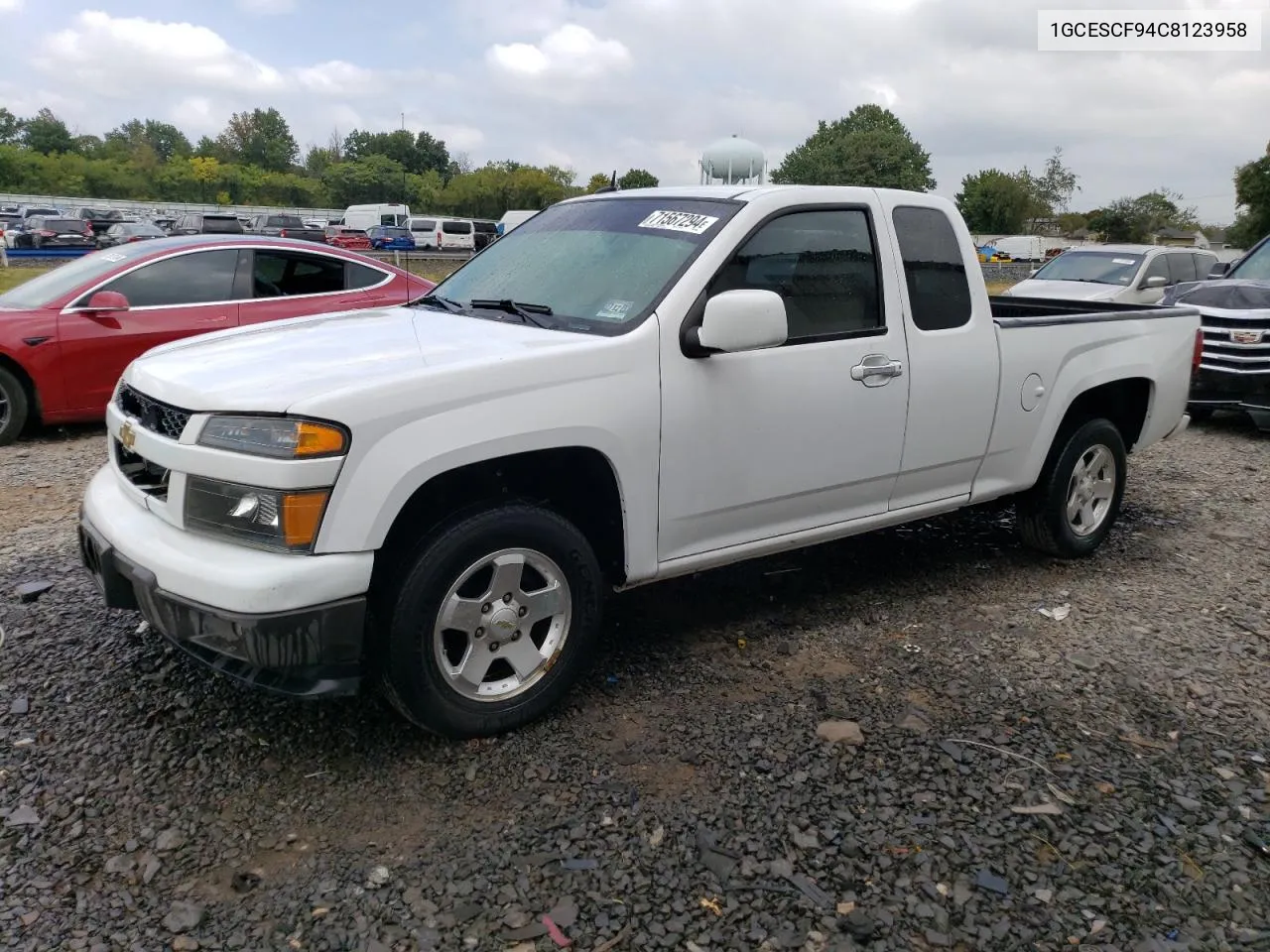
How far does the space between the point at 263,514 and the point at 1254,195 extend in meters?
64.2

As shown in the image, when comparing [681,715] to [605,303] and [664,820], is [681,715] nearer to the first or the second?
[664,820]

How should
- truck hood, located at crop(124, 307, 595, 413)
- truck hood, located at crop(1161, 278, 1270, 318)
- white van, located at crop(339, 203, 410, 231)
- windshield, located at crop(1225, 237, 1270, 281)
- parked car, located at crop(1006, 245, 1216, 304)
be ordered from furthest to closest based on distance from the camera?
white van, located at crop(339, 203, 410, 231) → parked car, located at crop(1006, 245, 1216, 304) → windshield, located at crop(1225, 237, 1270, 281) → truck hood, located at crop(1161, 278, 1270, 318) → truck hood, located at crop(124, 307, 595, 413)

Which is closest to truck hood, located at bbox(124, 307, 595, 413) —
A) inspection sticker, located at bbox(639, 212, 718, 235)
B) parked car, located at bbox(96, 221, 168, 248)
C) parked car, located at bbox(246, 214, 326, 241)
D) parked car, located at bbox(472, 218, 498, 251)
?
inspection sticker, located at bbox(639, 212, 718, 235)

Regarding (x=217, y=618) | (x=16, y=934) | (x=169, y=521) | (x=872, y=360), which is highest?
(x=872, y=360)

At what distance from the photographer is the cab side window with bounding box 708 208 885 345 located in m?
3.88

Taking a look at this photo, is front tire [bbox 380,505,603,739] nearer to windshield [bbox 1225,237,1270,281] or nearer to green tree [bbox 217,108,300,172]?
windshield [bbox 1225,237,1270,281]

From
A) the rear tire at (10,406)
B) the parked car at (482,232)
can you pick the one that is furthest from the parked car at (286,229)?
the rear tire at (10,406)

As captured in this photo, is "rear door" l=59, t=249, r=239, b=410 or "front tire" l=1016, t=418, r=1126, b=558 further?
"rear door" l=59, t=249, r=239, b=410

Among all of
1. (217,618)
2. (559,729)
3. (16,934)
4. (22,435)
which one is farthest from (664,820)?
(22,435)

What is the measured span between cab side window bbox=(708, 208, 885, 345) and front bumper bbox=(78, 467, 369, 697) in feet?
5.91

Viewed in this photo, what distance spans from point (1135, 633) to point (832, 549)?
1.57 m

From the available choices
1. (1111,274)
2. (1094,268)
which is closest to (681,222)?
(1111,274)

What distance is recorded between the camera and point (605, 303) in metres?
3.74

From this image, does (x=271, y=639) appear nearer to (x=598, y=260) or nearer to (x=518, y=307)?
(x=518, y=307)
